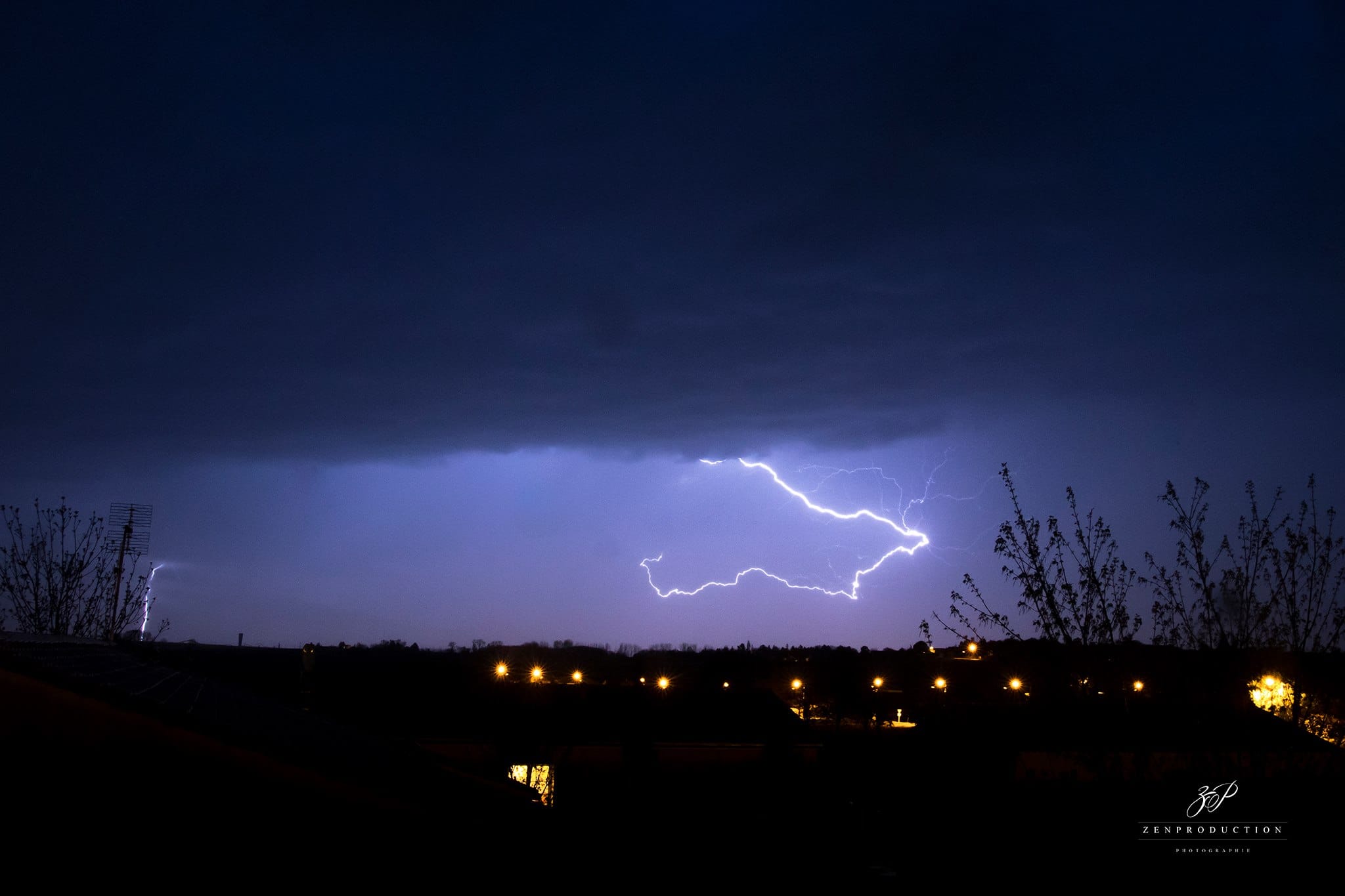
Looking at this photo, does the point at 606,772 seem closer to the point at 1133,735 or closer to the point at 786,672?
the point at 1133,735

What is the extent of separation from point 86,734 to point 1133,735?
8522 millimetres

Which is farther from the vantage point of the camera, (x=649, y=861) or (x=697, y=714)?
(x=697, y=714)

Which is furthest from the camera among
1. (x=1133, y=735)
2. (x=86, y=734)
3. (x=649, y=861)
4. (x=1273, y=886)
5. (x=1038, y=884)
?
(x=1038, y=884)

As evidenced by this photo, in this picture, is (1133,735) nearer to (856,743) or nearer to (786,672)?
(856,743)

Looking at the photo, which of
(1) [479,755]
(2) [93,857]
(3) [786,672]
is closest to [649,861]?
(2) [93,857]

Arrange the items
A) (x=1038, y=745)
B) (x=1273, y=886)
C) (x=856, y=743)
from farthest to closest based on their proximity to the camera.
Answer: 1. (x=856, y=743)
2. (x=1038, y=745)
3. (x=1273, y=886)

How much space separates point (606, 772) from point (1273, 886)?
1371 cm

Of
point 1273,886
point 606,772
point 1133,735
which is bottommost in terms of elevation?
point 606,772

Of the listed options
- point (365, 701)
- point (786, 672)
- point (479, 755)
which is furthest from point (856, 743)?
point (786, 672)

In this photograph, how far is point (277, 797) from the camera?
9.75ft

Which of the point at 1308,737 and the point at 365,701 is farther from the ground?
the point at 1308,737
